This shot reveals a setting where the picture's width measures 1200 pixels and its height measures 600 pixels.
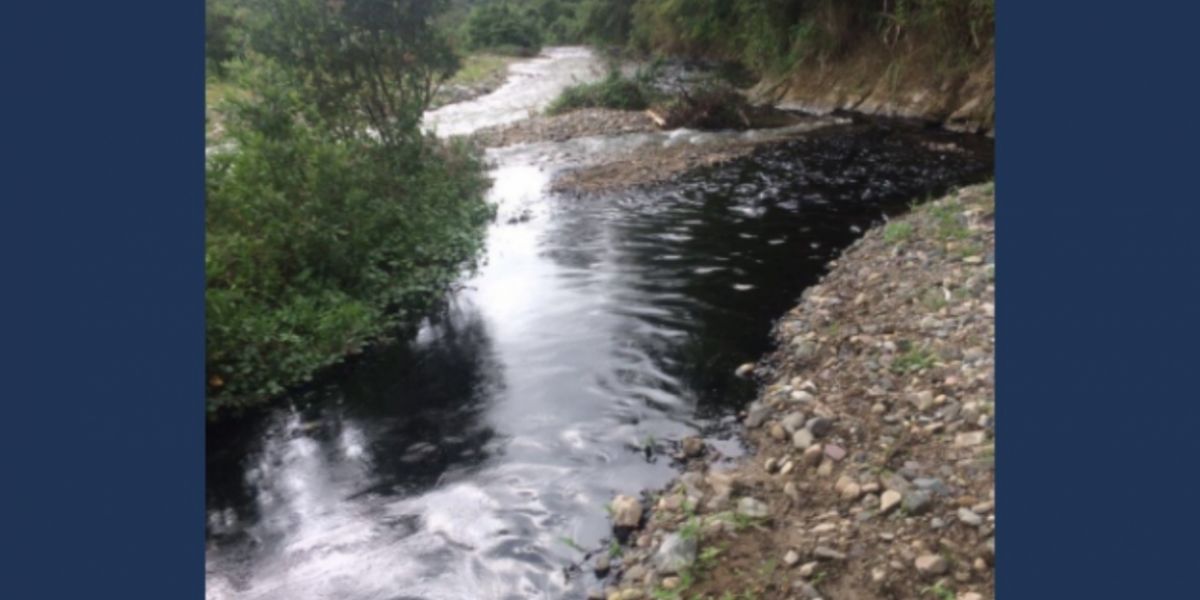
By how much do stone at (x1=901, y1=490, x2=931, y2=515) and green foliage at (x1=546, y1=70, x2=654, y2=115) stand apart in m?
18.1

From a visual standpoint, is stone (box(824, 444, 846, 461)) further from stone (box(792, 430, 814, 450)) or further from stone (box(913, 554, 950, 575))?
stone (box(913, 554, 950, 575))

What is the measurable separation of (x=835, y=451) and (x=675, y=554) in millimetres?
1269

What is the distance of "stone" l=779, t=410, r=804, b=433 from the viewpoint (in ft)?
16.6

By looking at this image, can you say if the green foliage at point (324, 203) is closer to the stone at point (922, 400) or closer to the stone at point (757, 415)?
the stone at point (757, 415)

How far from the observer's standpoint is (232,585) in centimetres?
424

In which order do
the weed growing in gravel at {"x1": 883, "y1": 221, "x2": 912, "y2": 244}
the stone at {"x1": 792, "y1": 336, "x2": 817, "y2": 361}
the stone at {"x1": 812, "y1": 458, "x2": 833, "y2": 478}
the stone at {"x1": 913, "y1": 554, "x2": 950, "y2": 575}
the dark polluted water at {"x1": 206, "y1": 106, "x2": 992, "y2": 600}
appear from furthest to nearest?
1. the weed growing in gravel at {"x1": 883, "y1": 221, "x2": 912, "y2": 244}
2. the stone at {"x1": 792, "y1": 336, "x2": 817, "y2": 361}
3. the stone at {"x1": 812, "y1": 458, "x2": 833, "y2": 478}
4. the dark polluted water at {"x1": 206, "y1": 106, "x2": 992, "y2": 600}
5. the stone at {"x1": 913, "y1": 554, "x2": 950, "y2": 575}

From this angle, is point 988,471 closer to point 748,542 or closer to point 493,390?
point 748,542

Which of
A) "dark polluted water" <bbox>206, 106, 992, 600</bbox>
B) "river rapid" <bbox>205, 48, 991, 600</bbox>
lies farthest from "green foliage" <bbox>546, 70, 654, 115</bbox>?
"dark polluted water" <bbox>206, 106, 992, 600</bbox>

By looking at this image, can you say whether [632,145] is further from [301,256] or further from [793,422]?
[793,422]

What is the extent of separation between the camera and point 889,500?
160 inches

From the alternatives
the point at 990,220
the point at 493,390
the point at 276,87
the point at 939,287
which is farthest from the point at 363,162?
the point at 990,220

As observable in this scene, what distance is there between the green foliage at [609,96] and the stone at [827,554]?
18.3 meters

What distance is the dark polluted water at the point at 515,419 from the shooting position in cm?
436

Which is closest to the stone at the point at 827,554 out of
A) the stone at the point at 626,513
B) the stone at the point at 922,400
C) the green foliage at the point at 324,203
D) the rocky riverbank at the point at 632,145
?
the stone at the point at 626,513
